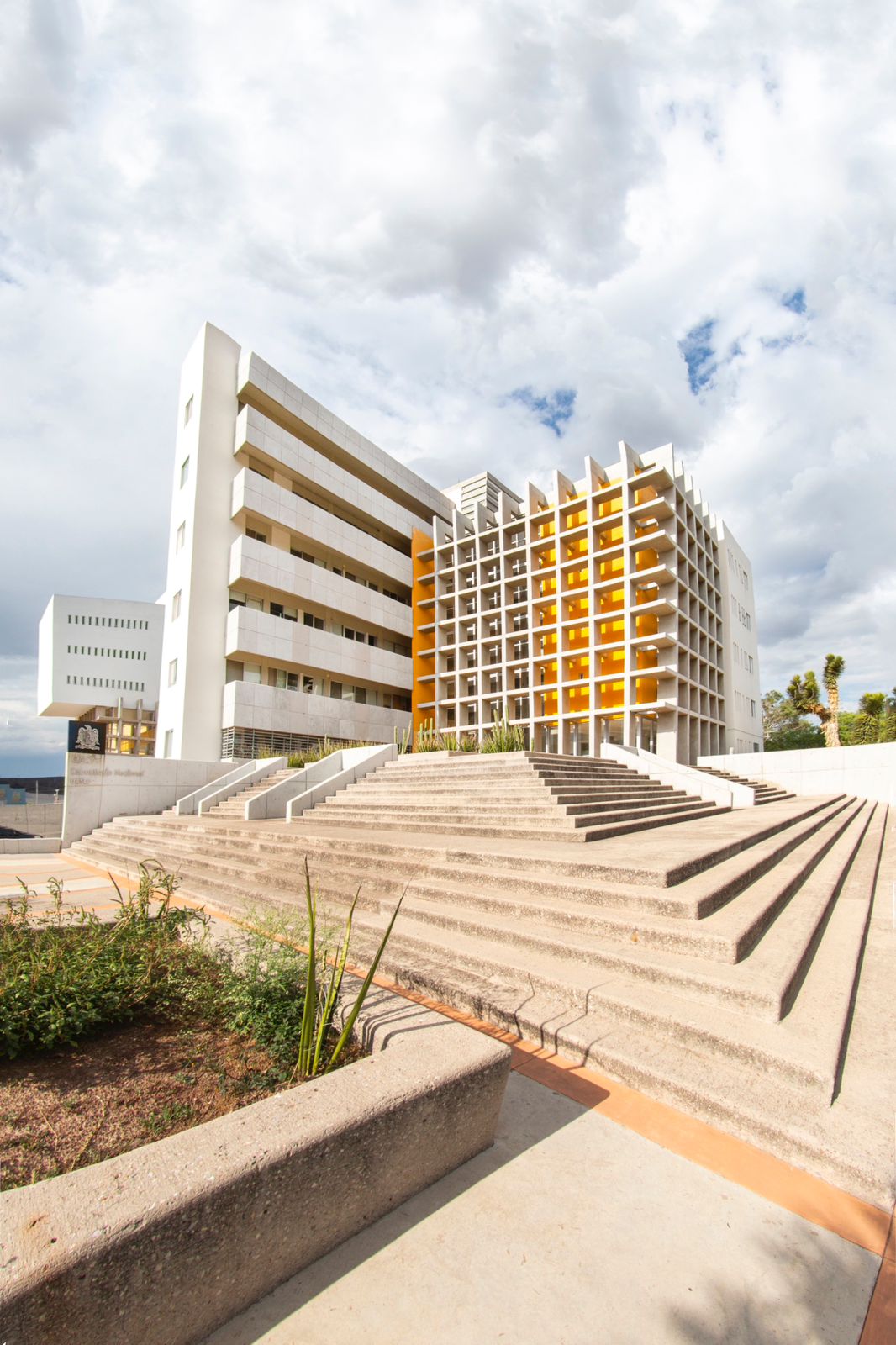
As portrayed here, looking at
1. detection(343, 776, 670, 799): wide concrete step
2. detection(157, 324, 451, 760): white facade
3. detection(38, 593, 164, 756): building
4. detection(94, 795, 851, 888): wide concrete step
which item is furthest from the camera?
detection(38, 593, 164, 756): building

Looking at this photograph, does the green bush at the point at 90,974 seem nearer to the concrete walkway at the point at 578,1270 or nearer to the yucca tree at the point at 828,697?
the concrete walkway at the point at 578,1270

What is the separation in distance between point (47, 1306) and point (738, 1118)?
9.66 ft

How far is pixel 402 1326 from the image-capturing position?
6.21ft

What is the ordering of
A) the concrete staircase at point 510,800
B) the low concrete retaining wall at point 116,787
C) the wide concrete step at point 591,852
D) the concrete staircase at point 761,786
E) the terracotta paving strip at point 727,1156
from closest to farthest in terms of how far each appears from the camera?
the terracotta paving strip at point 727,1156, the wide concrete step at point 591,852, the concrete staircase at point 510,800, the low concrete retaining wall at point 116,787, the concrete staircase at point 761,786

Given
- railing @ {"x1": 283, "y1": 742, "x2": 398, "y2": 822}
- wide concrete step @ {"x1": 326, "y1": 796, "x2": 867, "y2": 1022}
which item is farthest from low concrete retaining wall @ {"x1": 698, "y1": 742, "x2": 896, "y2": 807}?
wide concrete step @ {"x1": 326, "y1": 796, "x2": 867, "y2": 1022}

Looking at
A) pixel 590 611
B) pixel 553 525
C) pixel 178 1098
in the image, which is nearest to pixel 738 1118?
pixel 178 1098

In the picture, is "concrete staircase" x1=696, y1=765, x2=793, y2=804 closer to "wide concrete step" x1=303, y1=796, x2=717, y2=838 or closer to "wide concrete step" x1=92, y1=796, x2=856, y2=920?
"wide concrete step" x1=303, y1=796, x2=717, y2=838


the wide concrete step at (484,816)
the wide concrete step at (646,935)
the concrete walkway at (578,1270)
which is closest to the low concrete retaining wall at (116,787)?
the wide concrete step at (484,816)

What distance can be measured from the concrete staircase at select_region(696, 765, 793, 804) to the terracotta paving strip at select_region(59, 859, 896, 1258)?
53.7 feet

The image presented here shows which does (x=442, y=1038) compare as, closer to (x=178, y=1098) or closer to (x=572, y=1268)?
(x=572, y=1268)

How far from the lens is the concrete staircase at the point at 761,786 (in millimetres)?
18391

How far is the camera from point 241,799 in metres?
17.2

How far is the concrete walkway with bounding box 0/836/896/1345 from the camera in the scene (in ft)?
6.23

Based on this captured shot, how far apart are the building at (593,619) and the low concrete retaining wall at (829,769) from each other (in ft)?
10.1
